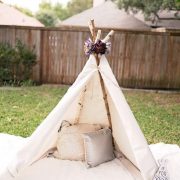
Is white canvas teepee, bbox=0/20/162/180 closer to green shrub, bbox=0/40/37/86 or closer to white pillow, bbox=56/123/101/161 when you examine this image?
white pillow, bbox=56/123/101/161

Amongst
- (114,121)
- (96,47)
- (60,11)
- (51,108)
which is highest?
(60,11)

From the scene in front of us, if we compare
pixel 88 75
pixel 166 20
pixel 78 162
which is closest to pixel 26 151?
pixel 78 162

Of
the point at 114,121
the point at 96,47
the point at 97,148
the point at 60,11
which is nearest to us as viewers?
the point at 96,47

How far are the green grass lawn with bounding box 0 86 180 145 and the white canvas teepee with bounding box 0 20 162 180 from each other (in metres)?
1.62

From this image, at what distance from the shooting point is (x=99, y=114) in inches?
184

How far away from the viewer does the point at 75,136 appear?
438 cm

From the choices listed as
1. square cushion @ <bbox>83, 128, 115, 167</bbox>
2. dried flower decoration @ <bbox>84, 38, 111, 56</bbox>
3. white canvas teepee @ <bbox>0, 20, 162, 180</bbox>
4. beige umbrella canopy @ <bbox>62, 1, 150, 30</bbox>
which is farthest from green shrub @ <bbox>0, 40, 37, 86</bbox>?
dried flower decoration @ <bbox>84, 38, 111, 56</bbox>

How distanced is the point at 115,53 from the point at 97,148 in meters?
6.74

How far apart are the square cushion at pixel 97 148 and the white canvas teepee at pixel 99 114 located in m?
0.19

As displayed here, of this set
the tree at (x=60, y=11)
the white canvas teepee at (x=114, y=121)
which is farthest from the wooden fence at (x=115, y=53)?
the tree at (x=60, y=11)

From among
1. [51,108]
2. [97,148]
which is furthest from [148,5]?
[97,148]

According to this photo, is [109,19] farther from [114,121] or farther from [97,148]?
[97,148]

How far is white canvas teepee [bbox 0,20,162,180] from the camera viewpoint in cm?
372

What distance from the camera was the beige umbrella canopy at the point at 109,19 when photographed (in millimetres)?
15445
